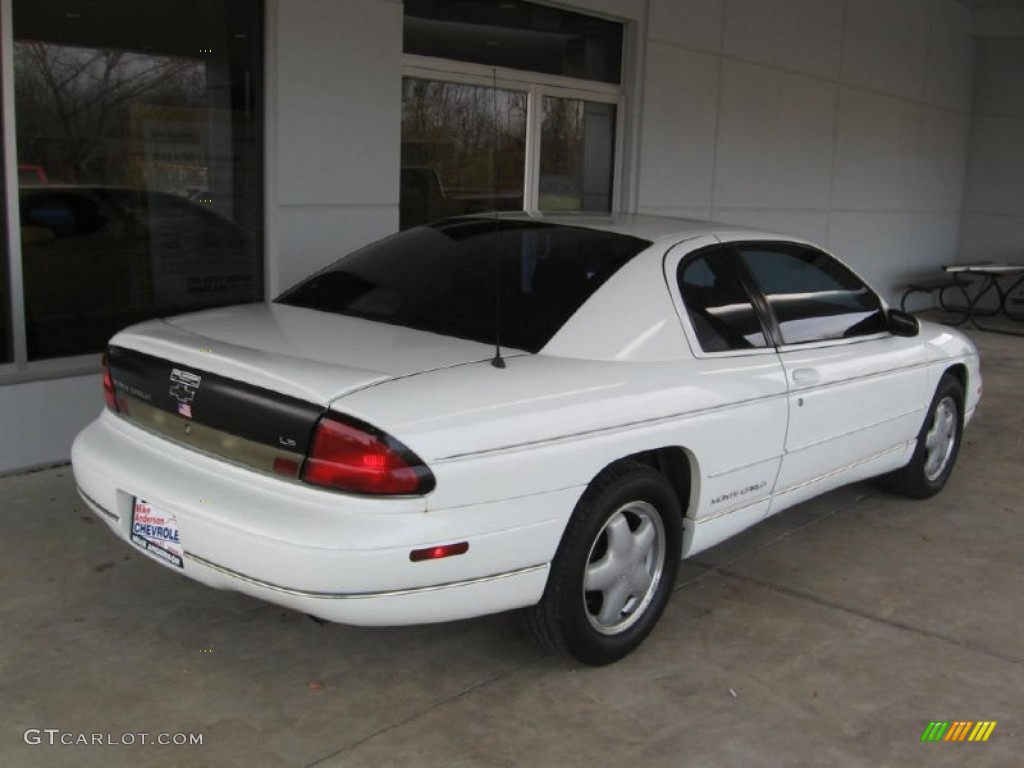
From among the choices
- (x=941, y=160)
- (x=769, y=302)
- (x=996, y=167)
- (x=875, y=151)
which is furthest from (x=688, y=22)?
(x=996, y=167)

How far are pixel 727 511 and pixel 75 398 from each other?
373 centimetres

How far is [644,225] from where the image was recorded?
178 inches

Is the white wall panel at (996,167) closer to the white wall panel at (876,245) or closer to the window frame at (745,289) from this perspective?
the white wall panel at (876,245)

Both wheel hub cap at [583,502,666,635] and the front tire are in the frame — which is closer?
the front tire

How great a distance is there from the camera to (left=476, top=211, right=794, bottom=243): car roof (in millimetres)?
4324

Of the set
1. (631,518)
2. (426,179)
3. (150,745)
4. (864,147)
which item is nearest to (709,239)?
(631,518)

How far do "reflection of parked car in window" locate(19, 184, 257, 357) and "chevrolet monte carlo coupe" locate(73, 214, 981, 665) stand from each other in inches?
85.6

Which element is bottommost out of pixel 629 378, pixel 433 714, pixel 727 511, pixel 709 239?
pixel 433 714

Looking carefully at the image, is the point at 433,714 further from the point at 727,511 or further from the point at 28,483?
the point at 28,483

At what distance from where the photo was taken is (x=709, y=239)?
4.42 metres

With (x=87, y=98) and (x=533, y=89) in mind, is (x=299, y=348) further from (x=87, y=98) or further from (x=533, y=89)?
(x=533, y=89)

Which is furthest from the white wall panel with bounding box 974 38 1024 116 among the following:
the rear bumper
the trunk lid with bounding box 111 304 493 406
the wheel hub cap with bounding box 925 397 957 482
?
the rear bumper

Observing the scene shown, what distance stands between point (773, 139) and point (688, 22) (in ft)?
6.81

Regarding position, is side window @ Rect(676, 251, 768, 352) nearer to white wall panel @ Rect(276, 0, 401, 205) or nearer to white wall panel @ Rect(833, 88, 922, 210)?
white wall panel @ Rect(276, 0, 401, 205)
